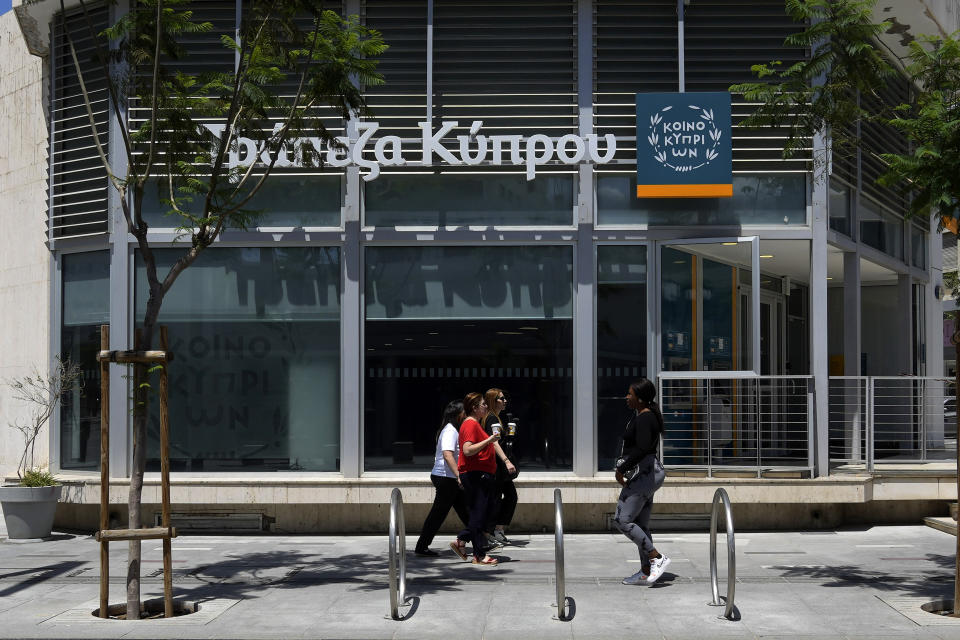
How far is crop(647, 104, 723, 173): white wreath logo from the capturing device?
13969mm

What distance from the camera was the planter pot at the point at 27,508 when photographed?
13750 mm

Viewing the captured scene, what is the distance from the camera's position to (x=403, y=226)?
14.2 meters

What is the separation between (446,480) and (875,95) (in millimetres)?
5761

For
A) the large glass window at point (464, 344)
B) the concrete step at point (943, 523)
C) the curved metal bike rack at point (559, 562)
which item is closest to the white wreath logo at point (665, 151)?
the large glass window at point (464, 344)

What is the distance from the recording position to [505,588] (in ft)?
34.0

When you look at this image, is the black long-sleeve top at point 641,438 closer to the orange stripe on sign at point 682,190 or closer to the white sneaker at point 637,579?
the white sneaker at point 637,579

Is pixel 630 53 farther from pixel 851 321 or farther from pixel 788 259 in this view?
pixel 851 321

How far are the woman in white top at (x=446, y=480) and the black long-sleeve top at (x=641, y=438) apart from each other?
2.20 meters

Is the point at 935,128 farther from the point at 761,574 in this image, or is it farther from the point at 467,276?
the point at 467,276

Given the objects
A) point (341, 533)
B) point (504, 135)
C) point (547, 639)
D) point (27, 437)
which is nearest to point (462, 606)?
point (547, 639)

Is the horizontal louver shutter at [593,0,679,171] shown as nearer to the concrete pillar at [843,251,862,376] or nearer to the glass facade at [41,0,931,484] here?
the glass facade at [41,0,931,484]

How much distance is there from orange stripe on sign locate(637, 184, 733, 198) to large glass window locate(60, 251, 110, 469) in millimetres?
7179

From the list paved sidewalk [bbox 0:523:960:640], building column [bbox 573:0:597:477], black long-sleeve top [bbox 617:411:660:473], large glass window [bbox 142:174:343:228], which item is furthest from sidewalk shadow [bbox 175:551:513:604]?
large glass window [bbox 142:174:343:228]

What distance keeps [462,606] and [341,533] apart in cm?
479
